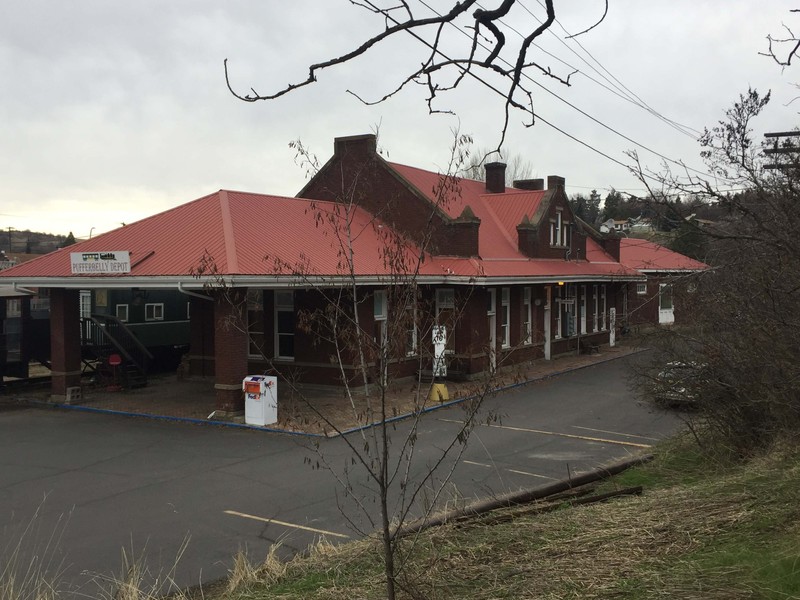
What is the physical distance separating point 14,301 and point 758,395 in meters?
21.2

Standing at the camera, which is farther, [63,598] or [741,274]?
[741,274]

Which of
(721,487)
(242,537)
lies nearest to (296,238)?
(242,537)

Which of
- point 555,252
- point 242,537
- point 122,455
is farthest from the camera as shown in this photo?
point 555,252

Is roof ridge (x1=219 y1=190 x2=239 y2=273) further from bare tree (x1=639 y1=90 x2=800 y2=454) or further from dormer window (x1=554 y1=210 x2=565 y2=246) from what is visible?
dormer window (x1=554 y1=210 x2=565 y2=246)

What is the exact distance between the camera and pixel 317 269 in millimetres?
18141

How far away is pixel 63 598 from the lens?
274 inches

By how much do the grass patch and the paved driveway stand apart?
1384mm

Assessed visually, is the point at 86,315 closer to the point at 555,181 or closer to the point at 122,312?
the point at 122,312

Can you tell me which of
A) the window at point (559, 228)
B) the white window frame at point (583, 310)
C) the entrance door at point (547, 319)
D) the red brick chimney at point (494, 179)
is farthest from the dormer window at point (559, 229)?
the red brick chimney at point (494, 179)

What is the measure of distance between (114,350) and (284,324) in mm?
5685

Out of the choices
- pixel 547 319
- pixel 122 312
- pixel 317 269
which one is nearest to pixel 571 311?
pixel 547 319

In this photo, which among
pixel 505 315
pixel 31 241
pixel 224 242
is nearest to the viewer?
pixel 224 242

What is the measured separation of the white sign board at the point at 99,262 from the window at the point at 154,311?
6547 mm

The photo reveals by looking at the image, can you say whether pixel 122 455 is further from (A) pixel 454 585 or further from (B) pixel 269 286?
(A) pixel 454 585
